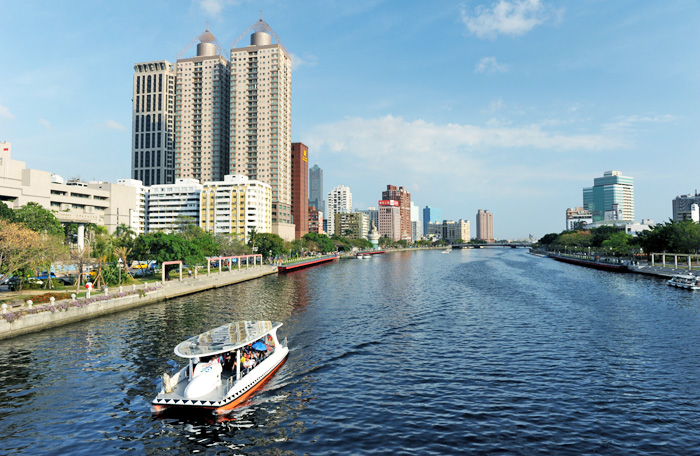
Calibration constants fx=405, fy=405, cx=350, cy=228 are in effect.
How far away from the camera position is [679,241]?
363 ft

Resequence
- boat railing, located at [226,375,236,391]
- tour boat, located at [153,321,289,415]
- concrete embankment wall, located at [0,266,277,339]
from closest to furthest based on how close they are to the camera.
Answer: tour boat, located at [153,321,289,415]
boat railing, located at [226,375,236,391]
concrete embankment wall, located at [0,266,277,339]

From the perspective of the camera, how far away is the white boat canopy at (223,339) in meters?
25.2

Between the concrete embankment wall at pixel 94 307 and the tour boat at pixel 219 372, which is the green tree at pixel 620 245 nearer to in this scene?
the concrete embankment wall at pixel 94 307

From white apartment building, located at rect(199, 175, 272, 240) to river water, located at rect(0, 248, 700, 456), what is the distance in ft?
450

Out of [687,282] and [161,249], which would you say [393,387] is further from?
[687,282]

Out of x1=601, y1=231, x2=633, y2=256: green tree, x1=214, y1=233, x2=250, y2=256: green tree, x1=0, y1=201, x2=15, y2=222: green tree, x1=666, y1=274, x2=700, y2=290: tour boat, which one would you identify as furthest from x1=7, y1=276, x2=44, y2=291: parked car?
x1=601, y1=231, x2=633, y2=256: green tree

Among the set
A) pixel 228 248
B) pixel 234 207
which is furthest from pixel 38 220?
pixel 234 207

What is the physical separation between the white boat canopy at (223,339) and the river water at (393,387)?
3.50 m

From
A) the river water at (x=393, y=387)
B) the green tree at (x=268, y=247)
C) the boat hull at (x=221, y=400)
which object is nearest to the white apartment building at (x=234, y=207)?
the green tree at (x=268, y=247)

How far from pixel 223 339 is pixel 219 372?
3.45 metres

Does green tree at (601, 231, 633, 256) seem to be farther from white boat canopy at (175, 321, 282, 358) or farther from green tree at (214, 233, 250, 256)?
white boat canopy at (175, 321, 282, 358)

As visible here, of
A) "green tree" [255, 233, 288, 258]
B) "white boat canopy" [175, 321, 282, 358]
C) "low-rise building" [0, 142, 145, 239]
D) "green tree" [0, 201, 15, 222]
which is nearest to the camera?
"white boat canopy" [175, 321, 282, 358]

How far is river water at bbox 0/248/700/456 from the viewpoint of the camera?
20594 mm

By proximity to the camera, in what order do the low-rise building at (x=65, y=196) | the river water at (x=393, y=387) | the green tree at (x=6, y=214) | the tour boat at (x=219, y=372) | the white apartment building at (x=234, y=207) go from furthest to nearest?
the white apartment building at (x=234, y=207) < the low-rise building at (x=65, y=196) < the green tree at (x=6, y=214) < the tour boat at (x=219, y=372) < the river water at (x=393, y=387)
